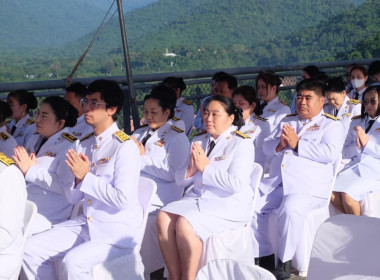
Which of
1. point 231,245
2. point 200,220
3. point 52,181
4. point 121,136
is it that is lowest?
point 231,245

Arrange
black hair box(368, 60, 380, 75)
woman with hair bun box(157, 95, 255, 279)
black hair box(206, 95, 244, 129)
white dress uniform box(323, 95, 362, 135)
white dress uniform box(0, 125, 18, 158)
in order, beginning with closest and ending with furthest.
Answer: woman with hair bun box(157, 95, 255, 279)
black hair box(206, 95, 244, 129)
white dress uniform box(0, 125, 18, 158)
white dress uniform box(323, 95, 362, 135)
black hair box(368, 60, 380, 75)

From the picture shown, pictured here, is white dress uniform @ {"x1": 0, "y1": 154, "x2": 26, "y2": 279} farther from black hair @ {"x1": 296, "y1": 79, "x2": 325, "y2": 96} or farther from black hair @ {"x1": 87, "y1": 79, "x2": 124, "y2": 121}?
black hair @ {"x1": 296, "y1": 79, "x2": 325, "y2": 96}

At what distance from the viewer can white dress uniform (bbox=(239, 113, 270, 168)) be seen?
492 centimetres

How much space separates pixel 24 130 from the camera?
5008 millimetres

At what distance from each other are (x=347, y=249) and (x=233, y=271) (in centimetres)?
64

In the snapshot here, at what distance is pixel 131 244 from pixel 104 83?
2.99 ft

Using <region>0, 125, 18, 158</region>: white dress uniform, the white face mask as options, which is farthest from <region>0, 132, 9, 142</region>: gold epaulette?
the white face mask

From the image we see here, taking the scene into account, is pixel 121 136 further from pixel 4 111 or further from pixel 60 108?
pixel 4 111

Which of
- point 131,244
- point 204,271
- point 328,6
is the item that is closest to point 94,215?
point 131,244

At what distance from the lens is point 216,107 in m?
3.78

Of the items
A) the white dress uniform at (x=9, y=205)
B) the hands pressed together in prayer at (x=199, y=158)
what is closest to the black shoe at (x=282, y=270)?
the hands pressed together in prayer at (x=199, y=158)

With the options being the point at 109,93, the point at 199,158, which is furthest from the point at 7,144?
the point at 199,158

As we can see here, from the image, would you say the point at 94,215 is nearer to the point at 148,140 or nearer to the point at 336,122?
the point at 148,140

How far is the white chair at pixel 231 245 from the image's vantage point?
11.6 feet
